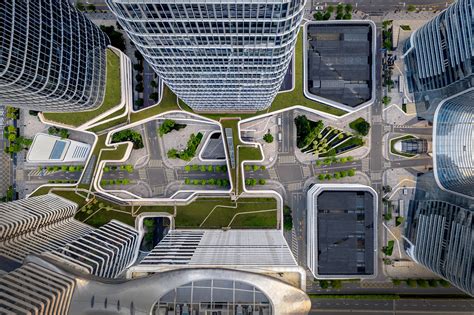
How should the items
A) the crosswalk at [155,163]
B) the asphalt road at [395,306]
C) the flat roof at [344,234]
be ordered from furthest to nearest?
1. the crosswalk at [155,163]
2. the asphalt road at [395,306]
3. the flat roof at [344,234]

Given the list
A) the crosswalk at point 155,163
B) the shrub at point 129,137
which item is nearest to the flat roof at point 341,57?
the crosswalk at point 155,163

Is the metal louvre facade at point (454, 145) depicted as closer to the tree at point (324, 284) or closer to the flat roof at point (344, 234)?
the flat roof at point (344, 234)

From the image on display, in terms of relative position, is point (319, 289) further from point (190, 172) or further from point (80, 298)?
point (80, 298)

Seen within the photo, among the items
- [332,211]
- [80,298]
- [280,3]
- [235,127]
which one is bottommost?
[80,298]

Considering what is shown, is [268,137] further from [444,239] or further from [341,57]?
[444,239]

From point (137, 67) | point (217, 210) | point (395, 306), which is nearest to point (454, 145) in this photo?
point (395, 306)

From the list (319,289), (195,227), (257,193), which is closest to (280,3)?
(257,193)
